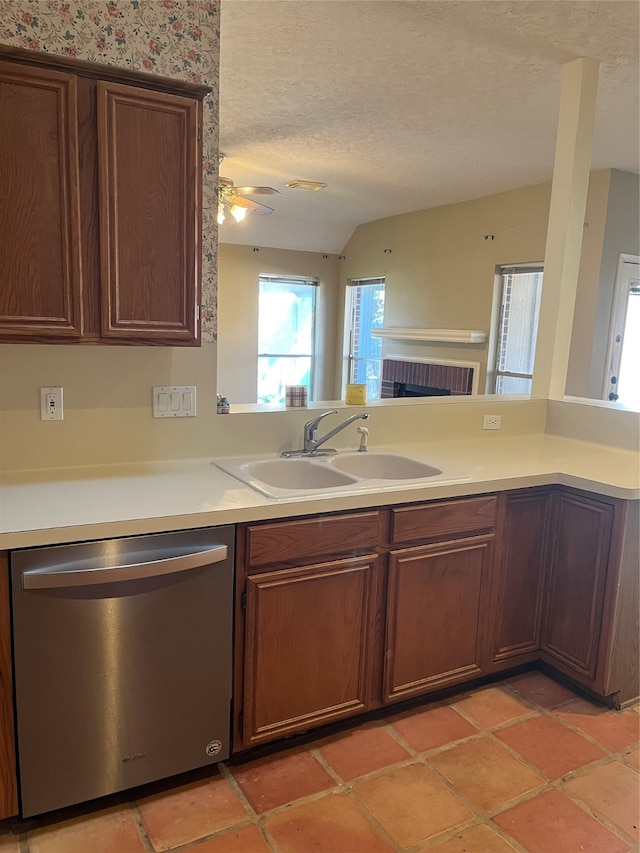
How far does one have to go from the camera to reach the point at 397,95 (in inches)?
127

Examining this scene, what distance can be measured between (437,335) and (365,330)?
1774 mm

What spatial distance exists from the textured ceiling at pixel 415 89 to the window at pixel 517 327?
0.79m

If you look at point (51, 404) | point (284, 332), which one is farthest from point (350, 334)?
point (51, 404)

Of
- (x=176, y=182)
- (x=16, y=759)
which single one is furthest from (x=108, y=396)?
(x=16, y=759)

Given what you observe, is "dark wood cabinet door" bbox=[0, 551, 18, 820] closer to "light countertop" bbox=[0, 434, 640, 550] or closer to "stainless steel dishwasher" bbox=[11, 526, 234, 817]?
"stainless steel dishwasher" bbox=[11, 526, 234, 817]

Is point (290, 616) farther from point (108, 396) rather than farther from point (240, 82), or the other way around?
point (240, 82)

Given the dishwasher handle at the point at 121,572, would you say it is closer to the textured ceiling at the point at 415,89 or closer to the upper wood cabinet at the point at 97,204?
the upper wood cabinet at the point at 97,204

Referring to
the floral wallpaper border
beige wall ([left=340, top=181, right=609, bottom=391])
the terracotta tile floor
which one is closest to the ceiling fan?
the floral wallpaper border

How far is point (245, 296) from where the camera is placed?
283 inches

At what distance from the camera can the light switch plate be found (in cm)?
227

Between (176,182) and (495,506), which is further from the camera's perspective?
(495,506)

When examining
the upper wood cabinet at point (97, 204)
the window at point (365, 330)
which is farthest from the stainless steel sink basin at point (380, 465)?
the window at point (365, 330)

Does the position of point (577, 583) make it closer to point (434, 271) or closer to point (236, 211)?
point (236, 211)

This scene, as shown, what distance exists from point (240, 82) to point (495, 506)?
2.44 m
